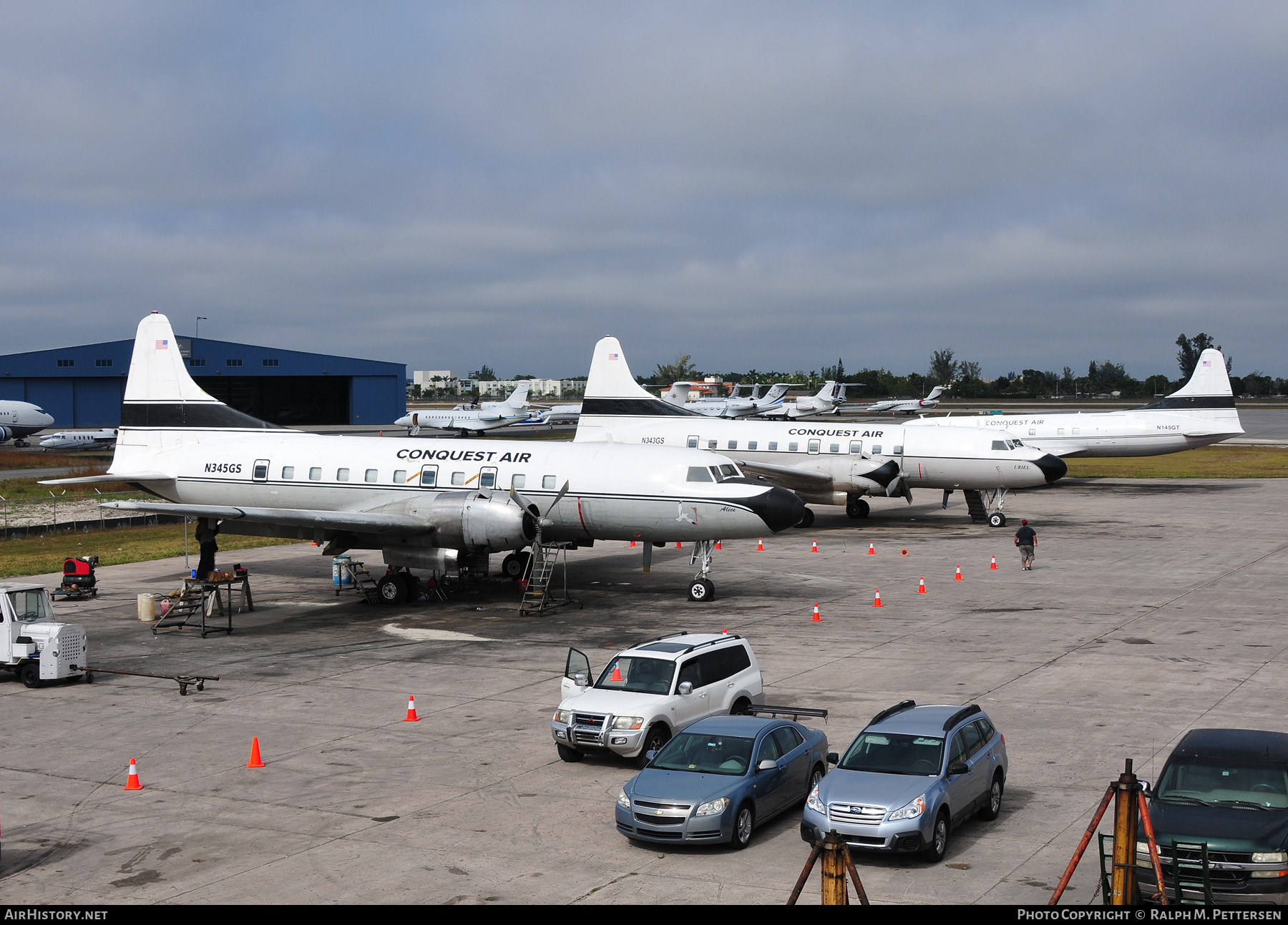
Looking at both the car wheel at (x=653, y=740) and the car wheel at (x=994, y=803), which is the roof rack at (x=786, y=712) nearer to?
the car wheel at (x=653, y=740)

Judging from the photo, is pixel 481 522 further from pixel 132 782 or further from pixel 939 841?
pixel 939 841

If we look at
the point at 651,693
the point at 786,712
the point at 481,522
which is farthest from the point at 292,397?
the point at 786,712

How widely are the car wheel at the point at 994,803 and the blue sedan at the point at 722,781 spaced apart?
2.32m

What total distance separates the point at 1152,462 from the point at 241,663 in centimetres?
7143

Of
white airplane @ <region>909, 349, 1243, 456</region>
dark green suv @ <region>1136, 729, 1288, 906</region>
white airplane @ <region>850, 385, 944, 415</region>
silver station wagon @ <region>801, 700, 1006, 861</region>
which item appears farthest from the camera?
white airplane @ <region>850, 385, 944, 415</region>

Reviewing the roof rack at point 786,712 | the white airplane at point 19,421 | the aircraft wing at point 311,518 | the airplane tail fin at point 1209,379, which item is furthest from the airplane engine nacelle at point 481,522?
the white airplane at point 19,421

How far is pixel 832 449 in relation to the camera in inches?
1890

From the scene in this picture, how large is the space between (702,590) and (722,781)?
56.6ft

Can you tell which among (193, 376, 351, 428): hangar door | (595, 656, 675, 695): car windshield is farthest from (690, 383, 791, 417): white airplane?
(595, 656, 675, 695): car windshield

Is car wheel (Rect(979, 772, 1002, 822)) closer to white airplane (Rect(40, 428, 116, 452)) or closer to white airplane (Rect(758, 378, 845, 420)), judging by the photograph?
white airplane (Rect(40, 428, 116, 452))

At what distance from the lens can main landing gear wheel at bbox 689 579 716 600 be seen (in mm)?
31016

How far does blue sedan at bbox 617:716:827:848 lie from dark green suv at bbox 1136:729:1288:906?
14.4ft

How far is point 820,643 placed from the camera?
25.4 m

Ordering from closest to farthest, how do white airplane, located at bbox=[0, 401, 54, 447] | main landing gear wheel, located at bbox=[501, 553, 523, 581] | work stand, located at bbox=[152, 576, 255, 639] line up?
work stand, located at bbox=[152, 576, 255, 639]
main landing gear wheel, located at bbox=[501, 553, 523, 581]
white airplane, located at bbox=[0, 401, 54, 447]
